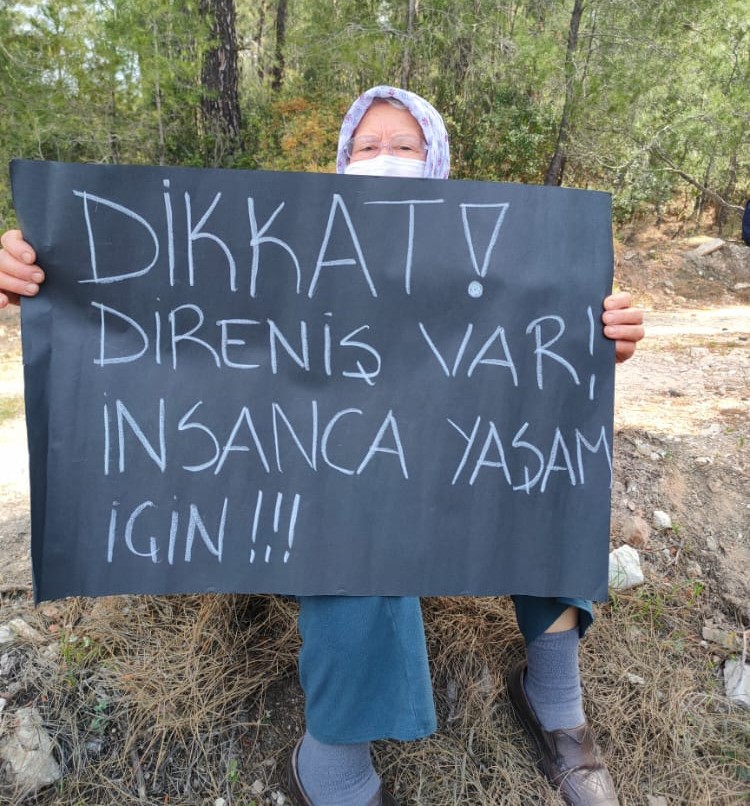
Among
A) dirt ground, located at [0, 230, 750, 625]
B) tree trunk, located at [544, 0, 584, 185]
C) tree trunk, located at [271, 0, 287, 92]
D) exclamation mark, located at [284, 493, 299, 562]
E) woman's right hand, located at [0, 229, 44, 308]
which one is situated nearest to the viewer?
woman's right hand, located at [0, 229, 44, 308]

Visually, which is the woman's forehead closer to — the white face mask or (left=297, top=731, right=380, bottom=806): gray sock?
the white face mask

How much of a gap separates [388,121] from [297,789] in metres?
1.80

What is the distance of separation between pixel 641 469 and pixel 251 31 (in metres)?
17.0

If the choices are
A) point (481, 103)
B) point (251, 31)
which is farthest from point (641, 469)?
point (251, 31)

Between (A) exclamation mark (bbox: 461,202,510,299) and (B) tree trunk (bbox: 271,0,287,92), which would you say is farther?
(B) tree trunk (bbox: 271,0,287,92)

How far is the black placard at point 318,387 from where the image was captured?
1.39 metres

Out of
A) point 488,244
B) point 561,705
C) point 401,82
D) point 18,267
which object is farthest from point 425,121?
point 401,82

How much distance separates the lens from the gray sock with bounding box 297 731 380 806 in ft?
4.71

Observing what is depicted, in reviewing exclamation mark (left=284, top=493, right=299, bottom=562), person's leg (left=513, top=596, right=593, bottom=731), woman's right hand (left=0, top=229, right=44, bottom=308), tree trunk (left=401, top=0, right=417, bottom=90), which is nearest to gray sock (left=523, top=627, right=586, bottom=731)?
person's leg (left=513, top=596, right=593, bottom=731)

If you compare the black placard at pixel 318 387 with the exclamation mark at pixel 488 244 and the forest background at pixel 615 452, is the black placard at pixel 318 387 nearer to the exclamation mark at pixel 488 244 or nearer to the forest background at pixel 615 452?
the exclamation mark at pixel 488 244

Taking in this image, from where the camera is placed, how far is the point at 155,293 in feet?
4.59

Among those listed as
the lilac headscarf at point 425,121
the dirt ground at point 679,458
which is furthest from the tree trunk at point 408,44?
the lilac headscarf at point 425,121

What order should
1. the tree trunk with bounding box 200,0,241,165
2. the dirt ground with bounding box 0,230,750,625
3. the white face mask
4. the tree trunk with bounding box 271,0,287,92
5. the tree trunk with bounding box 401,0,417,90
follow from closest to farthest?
the white face mask
the dirt ground with bounding box 0,230,750,625
the tree trunk with bounding box 200,0,241,165
the tree trunk with bounding box 401,0,417,90
the tree trunk with bounding box 271,0,287,92

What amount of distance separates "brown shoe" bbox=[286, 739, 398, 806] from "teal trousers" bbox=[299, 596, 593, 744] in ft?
0.64
